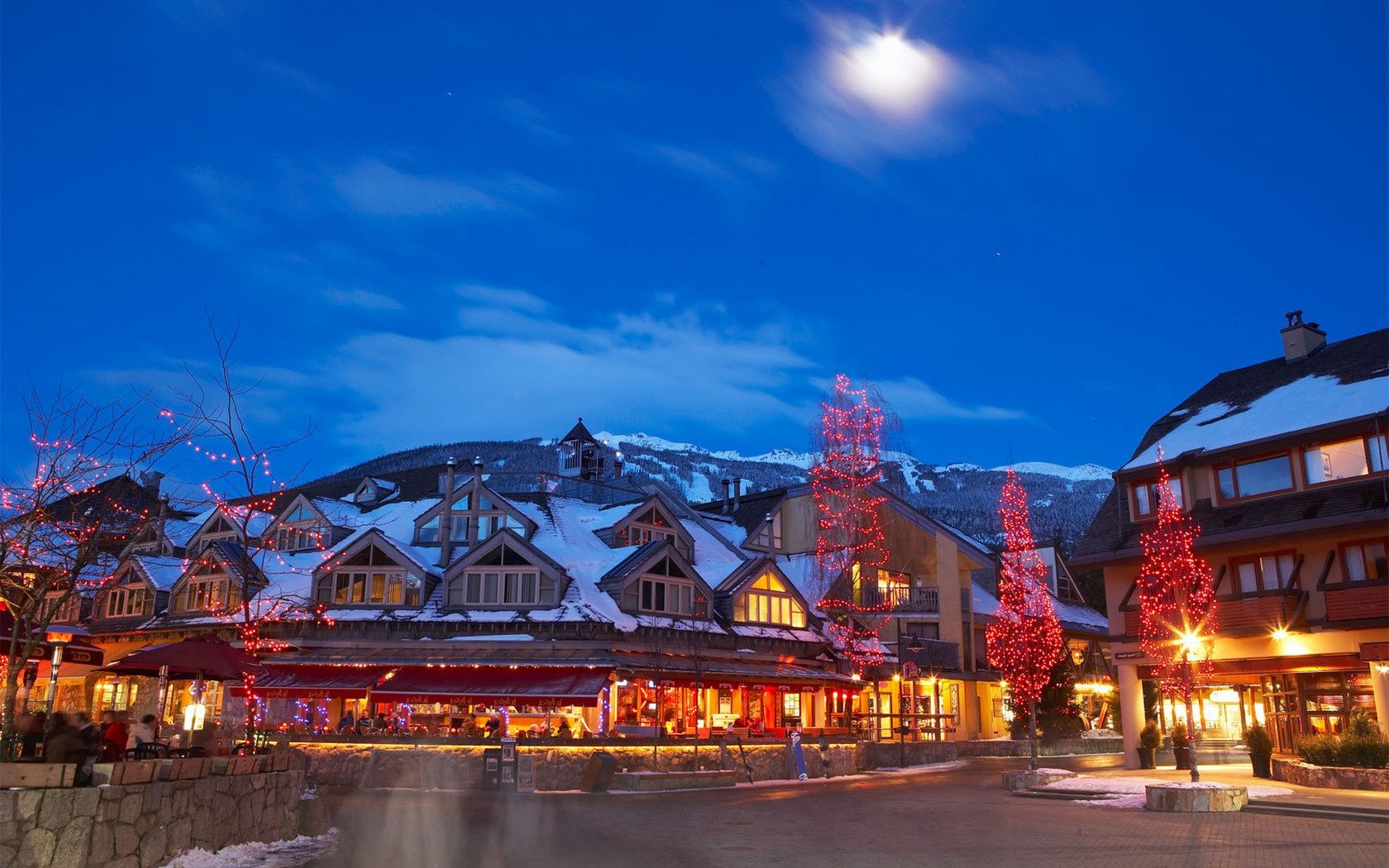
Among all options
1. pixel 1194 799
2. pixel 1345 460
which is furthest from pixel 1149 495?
pixel 1194 799

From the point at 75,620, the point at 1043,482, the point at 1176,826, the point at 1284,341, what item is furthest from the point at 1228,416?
the point at 1043,482

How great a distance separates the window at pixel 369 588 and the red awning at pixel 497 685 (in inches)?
166

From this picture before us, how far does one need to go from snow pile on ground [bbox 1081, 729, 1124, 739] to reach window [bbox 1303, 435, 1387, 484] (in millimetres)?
21807

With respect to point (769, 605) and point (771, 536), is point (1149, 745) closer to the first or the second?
point (769, 605)

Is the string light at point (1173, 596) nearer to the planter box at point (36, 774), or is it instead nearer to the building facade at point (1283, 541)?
the building facade at point (1283, 541)

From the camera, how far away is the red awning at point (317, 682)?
1426 inches

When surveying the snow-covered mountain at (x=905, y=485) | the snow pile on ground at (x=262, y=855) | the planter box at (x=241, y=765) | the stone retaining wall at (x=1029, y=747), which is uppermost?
the snow-covered mountain at (x=905, y=485)

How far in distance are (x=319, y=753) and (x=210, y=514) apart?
20.9m

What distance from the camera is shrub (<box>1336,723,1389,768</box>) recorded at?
74.7ft

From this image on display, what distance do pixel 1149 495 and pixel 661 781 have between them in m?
16.9

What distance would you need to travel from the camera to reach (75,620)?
48031 mm

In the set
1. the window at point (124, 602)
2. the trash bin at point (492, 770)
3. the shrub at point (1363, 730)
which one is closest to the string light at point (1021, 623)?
the shrub at point (1363, 730)

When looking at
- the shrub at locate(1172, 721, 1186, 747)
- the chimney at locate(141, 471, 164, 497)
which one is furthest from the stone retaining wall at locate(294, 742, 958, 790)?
the chimney at locate(141, 471, 164, 497)

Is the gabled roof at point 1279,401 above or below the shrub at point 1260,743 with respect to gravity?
above
